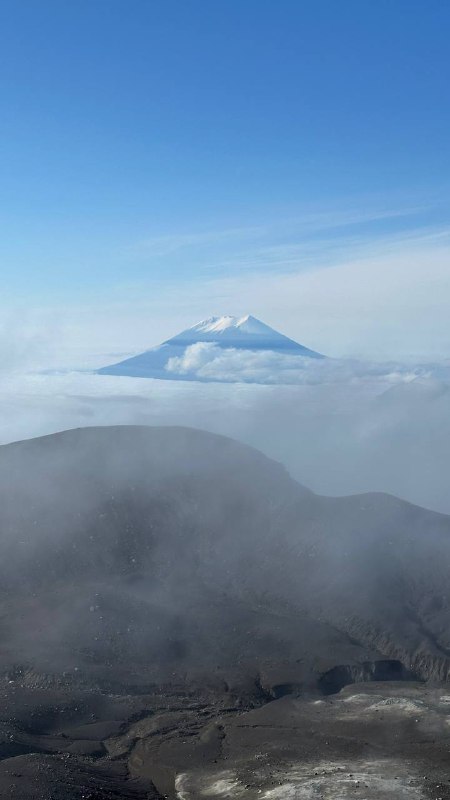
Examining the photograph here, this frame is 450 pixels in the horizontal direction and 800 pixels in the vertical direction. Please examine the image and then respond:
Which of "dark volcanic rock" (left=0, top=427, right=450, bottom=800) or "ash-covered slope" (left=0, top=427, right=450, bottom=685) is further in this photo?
"ash-covered slope" (left=0, top=427, right=450, bottom=685)

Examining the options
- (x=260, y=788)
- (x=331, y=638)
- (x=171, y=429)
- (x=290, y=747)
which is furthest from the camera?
(x=171, y=429)

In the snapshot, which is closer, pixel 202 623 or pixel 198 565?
pixel 202 623

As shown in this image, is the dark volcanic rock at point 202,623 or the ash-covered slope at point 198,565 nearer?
the dark volcanic rock at point 202,623

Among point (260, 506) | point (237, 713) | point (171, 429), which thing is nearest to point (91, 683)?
point (237, 713)

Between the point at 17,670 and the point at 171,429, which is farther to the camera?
the point at 171,429

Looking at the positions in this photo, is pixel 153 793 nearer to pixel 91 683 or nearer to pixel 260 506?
pixel 91 683

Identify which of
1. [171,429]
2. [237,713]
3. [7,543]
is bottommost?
[237,713]

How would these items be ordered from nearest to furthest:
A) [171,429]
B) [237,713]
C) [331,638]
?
[237,713] < [331,638] < [171,429]

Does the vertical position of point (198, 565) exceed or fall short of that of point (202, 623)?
it exceeds it
